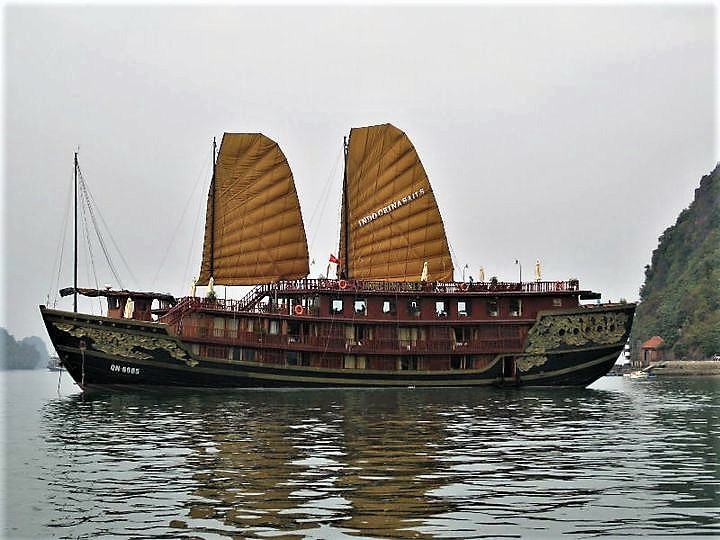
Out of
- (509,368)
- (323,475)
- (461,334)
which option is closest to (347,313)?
(461,334)

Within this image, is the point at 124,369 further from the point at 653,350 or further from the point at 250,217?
the point at 653,350

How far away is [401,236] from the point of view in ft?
125

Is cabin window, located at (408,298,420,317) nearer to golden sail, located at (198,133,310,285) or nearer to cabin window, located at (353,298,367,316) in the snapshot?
cabin window, located at (353,298,367,316)

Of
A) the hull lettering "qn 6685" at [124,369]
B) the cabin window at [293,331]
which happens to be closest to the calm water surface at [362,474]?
the hull lettering "qn 6685" at [124,369]

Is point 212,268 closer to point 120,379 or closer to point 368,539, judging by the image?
point 120,379

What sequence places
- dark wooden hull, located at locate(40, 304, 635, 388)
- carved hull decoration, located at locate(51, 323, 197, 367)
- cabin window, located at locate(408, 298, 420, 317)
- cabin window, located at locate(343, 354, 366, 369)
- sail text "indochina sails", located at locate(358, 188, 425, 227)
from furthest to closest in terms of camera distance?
sail text "indochina sails", located at locate(358, 188, 425, 227), cabin window, located at locate(408, 298, 420, 317), cabin window, located at locate(343, 354, 366, 369), dark wooden hull, located at locate(40, 304, 635, 388), carved hull decoration, located at locate(51, 323, 197, 367)

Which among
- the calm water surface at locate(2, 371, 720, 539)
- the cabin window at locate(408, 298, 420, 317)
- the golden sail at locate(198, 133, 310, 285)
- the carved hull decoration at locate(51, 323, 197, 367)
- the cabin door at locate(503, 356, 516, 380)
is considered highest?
the golden sail at locate(198, 133, 310, 285)

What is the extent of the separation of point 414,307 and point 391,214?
4569 millimetres

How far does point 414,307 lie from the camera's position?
1417 inches

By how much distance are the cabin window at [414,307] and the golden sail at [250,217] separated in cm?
536

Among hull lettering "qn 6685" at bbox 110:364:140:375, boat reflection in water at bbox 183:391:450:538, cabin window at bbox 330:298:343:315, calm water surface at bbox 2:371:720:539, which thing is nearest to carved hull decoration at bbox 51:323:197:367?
hull lettering "qn 6685" at bbox 110:364:140:375

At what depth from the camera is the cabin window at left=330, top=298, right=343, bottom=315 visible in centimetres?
3534

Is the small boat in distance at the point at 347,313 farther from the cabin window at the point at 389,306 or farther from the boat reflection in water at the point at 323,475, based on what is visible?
the boat reflection in water at the point at 323,475

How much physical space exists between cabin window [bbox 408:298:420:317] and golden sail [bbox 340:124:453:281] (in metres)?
2.36
